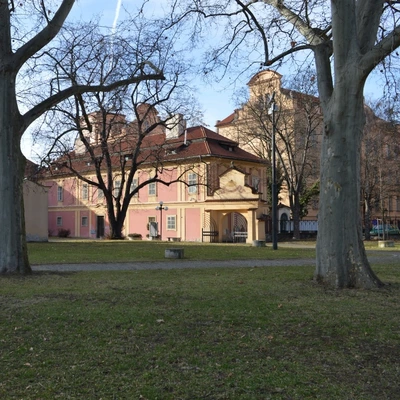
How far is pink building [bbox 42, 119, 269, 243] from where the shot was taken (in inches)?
1473

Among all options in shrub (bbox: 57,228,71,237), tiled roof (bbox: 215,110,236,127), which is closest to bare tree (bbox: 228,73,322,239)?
tiled roof (bbox: 215,110,236,127)

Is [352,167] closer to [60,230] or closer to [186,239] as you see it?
[186,239]

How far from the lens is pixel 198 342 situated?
5961mm

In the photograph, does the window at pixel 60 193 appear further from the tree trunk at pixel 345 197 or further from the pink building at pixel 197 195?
the tree trunk at pixel 345 197

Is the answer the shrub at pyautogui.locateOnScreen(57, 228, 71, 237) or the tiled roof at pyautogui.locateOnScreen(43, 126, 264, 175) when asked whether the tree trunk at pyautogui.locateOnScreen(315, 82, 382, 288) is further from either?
the shrub at pyautogui.locateOnScreen(57, 228, 71, 237)

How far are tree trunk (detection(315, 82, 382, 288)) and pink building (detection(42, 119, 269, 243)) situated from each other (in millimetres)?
25668

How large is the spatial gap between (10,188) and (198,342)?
7915 millimetres

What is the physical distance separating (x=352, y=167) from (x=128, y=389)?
689 cm

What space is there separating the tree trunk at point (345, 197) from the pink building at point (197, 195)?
2567cm

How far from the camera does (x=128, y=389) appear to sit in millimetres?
4430

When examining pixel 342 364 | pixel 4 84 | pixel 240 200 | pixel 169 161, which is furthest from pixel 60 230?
pixel 342 364

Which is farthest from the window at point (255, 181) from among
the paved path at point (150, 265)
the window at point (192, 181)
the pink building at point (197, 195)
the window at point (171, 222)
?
the paved path at point (150, 265)

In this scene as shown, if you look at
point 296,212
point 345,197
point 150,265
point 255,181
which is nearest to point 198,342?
point 345,197

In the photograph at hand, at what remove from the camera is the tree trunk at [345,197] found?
9727mm
